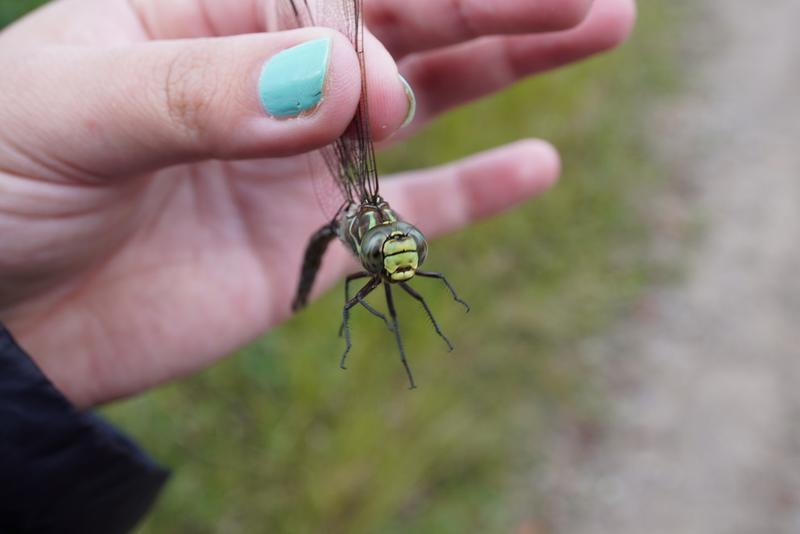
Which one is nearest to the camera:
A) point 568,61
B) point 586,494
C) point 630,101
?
point 568,61

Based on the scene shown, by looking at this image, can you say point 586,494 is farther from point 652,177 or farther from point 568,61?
point 652,177

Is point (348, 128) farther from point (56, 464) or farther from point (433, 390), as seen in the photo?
point (433, 390)

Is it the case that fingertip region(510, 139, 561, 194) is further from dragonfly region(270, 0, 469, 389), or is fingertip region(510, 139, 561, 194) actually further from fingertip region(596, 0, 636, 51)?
dragonfly region(270, 0, 469, 389)

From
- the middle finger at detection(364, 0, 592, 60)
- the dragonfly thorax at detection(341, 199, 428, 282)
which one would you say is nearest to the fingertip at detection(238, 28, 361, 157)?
the dragonfly thorax at detection(341, 199, 428, 282)

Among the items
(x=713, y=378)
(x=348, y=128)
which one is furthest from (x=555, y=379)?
(x=348, y=128)

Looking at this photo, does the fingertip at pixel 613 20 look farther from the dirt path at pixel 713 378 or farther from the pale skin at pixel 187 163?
the dirt path at pixel 713 378

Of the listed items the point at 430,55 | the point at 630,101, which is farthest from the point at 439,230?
the point at 630,101
